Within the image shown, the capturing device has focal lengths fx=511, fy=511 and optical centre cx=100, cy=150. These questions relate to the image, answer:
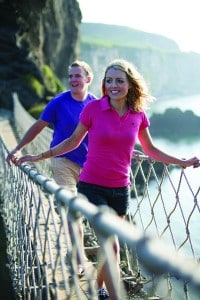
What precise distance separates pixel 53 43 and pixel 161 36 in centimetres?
13933

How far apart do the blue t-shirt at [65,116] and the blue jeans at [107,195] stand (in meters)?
0.90

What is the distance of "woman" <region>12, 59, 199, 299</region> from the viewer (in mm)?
2828

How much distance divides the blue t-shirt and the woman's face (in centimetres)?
91

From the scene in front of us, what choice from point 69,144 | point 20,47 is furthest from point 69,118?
point 20,47

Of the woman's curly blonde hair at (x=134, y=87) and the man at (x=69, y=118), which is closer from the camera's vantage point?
the woman's curly blonde hair at (x=134, y=87)

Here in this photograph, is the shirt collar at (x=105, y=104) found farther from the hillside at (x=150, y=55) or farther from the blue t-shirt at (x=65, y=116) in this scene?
the hillside at (x=150, y=55)

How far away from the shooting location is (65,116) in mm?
3746

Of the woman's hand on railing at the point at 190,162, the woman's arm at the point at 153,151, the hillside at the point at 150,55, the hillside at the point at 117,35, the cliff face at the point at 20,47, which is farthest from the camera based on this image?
the hillside at the point at 117,35

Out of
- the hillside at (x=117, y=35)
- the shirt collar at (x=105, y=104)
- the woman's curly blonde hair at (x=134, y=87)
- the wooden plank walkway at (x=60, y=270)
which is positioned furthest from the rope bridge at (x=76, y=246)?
the hillside at (x=117, y=35)

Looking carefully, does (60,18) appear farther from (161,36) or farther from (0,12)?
(161,36)

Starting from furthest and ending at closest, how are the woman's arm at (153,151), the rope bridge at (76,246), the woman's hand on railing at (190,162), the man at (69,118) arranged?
the man at (69,118) → the woman's hand on railing at (190,162) → the woman's arm at (153,151) → the rope bridge at (76,246)

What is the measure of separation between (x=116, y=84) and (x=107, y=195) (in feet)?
2.04

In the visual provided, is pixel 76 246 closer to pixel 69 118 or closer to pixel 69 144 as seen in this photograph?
pixel 69 144

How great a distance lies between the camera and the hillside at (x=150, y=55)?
126744mm
